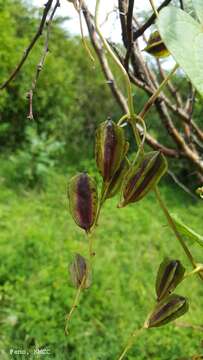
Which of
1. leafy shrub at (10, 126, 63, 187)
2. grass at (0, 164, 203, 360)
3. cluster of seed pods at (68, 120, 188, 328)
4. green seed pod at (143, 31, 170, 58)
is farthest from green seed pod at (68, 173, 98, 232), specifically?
leafy shrub at (10, 126, 63, 187)

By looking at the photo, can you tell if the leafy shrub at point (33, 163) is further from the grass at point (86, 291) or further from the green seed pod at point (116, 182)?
the green seed pod at point (116, 182)

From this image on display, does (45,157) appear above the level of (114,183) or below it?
below

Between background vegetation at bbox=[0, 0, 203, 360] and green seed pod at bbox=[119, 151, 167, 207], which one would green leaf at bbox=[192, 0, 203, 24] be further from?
background vegetation at bbox=[0, 0, 203, 360]

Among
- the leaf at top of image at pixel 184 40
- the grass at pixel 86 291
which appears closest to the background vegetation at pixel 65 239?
the grass at pixel 86 291

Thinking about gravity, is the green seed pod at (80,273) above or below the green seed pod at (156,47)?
below

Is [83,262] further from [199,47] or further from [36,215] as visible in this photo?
[36,215]

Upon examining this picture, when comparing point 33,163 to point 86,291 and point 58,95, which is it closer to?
point 58,95

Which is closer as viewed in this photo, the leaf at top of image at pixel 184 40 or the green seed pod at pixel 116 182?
the leaf at top of image at pixel 184 40

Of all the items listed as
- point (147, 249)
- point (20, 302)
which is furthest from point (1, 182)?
point (20, 302)

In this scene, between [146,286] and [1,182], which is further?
[1,182]
